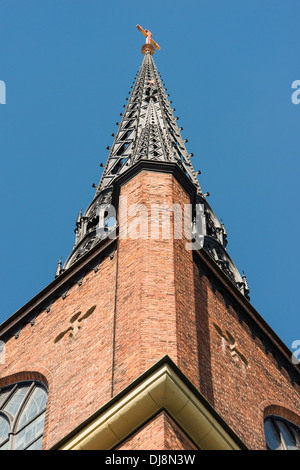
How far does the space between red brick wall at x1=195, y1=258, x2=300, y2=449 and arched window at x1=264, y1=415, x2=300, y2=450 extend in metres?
0.18

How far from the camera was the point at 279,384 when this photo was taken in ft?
70.9

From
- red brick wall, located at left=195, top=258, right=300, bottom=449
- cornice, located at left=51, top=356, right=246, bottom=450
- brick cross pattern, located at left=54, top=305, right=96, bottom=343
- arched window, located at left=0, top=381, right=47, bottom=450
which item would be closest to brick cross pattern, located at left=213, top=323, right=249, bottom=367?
red brick wall, located at left=195, top=258, right=300, bottom=449

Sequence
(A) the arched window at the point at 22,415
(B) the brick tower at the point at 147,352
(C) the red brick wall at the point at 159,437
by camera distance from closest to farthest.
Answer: (C) the red brick wall at the point at 159,437 → (B) the brick tower at the point at 147,352 → (A) the arched window at the point at 22,415

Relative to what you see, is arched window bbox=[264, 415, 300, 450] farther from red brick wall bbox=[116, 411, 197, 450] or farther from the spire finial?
the spire finial

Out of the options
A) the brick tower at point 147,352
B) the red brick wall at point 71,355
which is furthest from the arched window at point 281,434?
the red brick wall at point 71,355

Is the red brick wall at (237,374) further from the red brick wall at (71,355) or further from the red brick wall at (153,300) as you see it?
the red brick wall at (71,355)

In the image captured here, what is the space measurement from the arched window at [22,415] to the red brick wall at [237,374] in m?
3.15

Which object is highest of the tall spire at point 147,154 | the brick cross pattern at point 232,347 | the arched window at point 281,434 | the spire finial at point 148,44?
the spire finial at point 148,44

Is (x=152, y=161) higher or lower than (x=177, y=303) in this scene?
higher

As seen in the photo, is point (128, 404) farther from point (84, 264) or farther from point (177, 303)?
point (84, 264)

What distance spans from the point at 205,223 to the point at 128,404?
47.3ft

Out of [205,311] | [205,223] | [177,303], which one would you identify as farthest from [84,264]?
[205,223]

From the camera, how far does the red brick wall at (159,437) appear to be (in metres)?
14.2

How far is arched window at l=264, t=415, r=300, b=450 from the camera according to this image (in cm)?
1997
